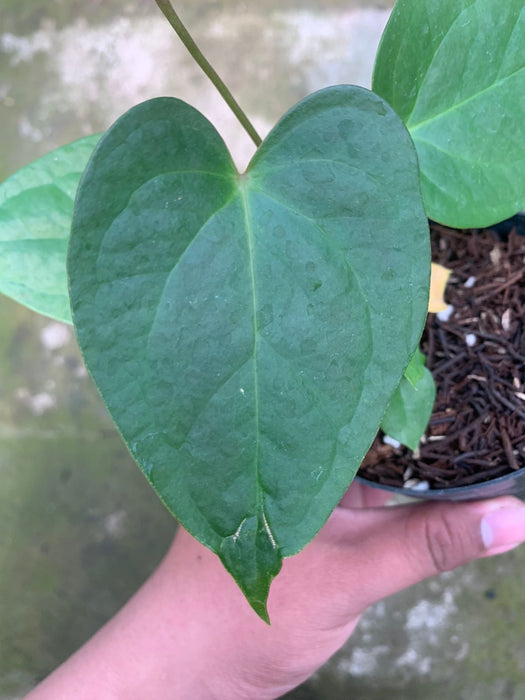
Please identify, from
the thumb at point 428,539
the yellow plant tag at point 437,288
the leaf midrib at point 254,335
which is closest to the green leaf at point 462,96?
the yellow plant tag at point 437,288

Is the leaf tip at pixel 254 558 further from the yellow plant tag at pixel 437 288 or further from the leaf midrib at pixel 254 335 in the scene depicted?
the yellow plant tag at pixel 437 288

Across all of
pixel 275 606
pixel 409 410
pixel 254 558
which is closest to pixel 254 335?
pixel 254 558

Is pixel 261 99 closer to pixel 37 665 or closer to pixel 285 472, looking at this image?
pixel 285 472

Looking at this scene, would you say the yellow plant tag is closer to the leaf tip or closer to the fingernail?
the fingernail

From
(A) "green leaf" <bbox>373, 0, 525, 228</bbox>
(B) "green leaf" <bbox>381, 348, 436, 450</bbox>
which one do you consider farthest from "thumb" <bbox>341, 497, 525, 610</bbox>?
(A) "green leaf" <bbox>373, 0, 525, 228</bbox>

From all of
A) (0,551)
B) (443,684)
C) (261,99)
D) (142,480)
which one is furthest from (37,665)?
(261,99)

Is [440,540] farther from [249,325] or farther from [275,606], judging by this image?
[249,325]
